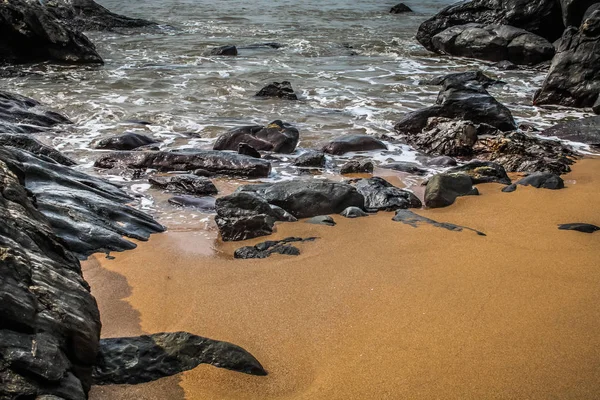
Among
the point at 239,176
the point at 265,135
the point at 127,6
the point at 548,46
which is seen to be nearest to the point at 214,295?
the point at 239,176

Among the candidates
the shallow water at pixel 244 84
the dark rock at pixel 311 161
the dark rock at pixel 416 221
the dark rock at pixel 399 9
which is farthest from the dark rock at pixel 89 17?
the dark rock at pixel 416 221

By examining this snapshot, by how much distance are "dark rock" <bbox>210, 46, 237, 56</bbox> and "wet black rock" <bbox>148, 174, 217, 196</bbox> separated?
9.98 m

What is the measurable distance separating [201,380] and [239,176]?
433 centimetres

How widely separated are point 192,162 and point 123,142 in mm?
1390

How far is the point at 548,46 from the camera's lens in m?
15.2

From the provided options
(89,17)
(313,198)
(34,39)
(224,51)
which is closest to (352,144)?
(313,198)

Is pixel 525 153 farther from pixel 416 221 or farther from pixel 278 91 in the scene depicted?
pixel 278 91

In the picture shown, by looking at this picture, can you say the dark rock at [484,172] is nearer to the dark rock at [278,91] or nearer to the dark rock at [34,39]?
the dark rock at [278,91]

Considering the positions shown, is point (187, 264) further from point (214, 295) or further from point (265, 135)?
point (265, 135)

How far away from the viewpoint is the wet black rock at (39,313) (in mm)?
2064

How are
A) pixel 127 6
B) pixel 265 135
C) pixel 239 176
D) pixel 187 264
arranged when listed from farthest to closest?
pixel 127 6 < pixel 265 135 < pixel 239 176 < pixel 187 264

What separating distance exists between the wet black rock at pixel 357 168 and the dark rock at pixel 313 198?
134cm

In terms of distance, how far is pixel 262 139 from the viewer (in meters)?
8.27

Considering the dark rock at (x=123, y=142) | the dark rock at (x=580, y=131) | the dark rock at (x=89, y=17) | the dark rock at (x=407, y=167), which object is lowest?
the dark rock at (x=123, y=142)
